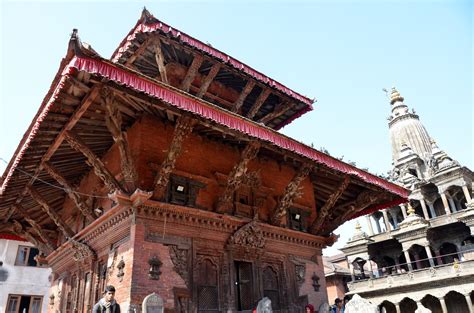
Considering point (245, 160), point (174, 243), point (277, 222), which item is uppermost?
point (245, 160)

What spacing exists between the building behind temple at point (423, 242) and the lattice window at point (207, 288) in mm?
22348

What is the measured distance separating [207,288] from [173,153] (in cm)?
341

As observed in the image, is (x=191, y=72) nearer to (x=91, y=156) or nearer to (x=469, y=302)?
(x=91, y=156)

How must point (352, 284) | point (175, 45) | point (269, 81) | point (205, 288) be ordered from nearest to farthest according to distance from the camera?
point (205, 288), point (175, 45), point (269, 81), point (352, 284)

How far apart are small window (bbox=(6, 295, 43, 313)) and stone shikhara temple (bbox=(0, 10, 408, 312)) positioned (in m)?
12.3

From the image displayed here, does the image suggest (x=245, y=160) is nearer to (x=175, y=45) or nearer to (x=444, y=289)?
(x=175, y=45)

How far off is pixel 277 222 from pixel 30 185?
7345 millimetres

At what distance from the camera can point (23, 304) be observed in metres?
23.2

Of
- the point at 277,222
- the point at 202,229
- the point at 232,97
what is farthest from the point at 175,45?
the point at 277,222

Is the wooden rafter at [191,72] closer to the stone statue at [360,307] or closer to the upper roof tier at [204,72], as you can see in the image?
the upper roof tier at [204,72]

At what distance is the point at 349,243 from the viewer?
3884cm

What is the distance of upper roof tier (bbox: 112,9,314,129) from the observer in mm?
10273

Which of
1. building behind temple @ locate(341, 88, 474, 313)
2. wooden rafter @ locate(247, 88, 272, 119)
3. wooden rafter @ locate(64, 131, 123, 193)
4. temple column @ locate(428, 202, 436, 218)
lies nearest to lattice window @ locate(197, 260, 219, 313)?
wooden rafter @ locate(64, 131, 123, 193)

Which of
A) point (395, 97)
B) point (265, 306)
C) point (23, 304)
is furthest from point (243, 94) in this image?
point (395, 97)
